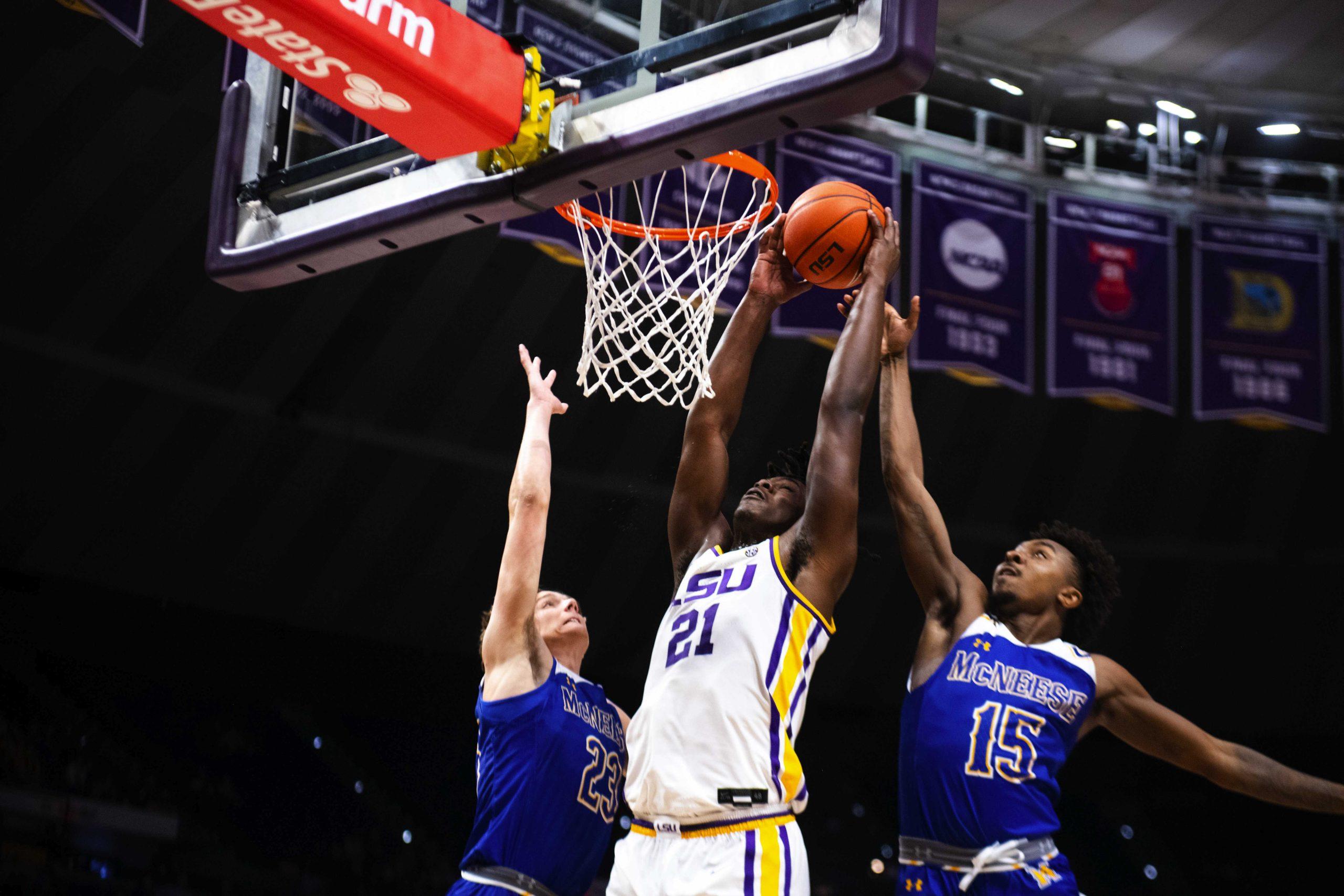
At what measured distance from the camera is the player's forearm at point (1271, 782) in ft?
13.5

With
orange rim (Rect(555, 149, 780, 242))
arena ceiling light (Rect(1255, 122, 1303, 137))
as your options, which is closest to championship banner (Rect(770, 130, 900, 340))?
arena ceiling light (Rect(1255, 122, 1303, 137))

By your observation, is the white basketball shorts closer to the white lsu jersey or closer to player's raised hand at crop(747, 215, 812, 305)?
the white lsu jersey

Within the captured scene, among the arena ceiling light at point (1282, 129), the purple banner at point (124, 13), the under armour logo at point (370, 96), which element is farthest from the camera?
the arena ceiling light at point (1282, 129)

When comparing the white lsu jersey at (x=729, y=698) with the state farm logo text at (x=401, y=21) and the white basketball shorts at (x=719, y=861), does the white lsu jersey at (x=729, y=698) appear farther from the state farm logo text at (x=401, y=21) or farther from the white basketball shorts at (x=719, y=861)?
the state farm logo text at (x=401, y=21)

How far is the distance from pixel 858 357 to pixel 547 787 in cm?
169

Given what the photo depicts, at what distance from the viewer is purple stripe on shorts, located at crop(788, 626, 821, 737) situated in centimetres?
372

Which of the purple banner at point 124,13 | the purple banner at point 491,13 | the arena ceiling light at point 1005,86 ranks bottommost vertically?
the purple banner at point 124,13

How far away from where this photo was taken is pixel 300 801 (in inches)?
478

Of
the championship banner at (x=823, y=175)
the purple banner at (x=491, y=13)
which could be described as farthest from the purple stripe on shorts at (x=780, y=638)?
the championship banner at (x=823, y=175)

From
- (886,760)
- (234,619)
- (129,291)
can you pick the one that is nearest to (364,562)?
(234,619)

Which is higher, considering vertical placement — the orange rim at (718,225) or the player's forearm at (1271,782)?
the orange rim at (718,225)

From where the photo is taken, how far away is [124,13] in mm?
5723

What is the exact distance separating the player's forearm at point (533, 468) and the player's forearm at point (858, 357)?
0.90m

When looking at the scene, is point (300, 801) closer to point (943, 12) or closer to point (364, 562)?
point (364, 562)
